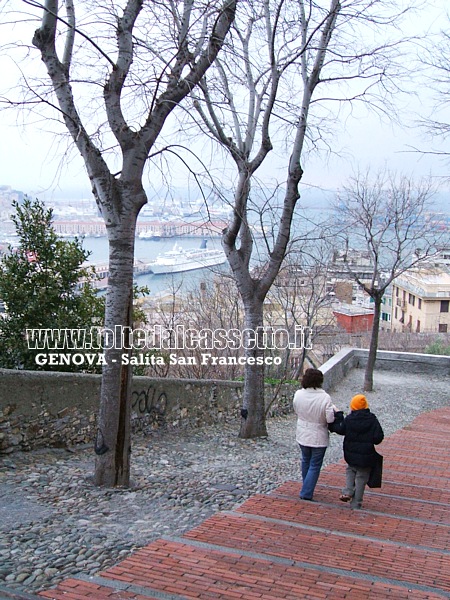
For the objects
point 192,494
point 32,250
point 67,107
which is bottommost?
point 192,494

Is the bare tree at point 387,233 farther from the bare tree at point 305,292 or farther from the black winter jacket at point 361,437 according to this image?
the black winter jacket at point 361,437

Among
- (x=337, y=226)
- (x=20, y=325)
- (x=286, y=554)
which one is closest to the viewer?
(x=286, y=554)

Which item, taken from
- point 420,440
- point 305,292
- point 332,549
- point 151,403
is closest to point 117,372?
point 332,549

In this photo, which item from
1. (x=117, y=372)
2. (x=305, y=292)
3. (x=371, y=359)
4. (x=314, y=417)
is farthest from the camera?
(x=305, y=292)

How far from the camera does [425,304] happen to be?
46.7 metres

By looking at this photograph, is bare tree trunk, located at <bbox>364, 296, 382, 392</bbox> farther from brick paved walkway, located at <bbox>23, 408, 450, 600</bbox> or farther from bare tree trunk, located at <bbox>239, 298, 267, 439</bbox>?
brick paved walkway, located at <bbox>23, 408, 450, 600</bbox>

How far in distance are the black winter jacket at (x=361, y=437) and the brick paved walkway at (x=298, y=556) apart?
0.48 m

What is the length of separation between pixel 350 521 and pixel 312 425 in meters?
1.14

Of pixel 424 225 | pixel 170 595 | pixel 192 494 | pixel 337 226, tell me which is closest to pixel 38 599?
pixel 170 595

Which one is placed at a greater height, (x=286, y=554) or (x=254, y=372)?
(x=254, y=372)

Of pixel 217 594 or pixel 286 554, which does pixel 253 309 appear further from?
pixel 217 594

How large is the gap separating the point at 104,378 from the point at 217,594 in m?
3.70

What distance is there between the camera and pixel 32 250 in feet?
35.3

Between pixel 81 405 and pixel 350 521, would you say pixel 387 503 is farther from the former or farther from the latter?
pixel 81 405
